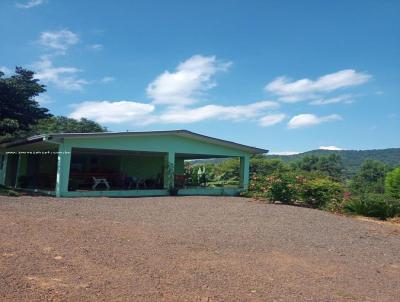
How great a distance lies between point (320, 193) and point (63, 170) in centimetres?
1005

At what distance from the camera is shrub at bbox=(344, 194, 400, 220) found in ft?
49.1

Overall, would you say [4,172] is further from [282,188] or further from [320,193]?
[320,193]

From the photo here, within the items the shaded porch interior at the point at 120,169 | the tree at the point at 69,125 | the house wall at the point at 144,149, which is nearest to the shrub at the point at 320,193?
the house wall at the point at 144,149

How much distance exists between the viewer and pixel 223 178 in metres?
32.9

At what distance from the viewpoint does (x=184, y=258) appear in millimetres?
Answer: 6719

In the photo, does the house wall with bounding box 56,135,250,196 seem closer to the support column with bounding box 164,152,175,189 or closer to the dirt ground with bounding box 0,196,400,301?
the support column with bounding box 164,152,175,189

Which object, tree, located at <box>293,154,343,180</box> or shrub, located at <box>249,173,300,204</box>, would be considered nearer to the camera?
shrub, located at <box>249,173,300,204</box>

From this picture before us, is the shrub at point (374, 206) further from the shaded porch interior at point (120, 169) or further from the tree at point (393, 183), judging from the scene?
the shaded porch interior at point (120, 169)

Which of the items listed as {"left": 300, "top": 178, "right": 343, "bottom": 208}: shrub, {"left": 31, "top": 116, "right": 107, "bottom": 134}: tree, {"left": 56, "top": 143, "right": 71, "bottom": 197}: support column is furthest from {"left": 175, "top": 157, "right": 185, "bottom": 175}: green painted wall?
{"left": 31, "top": 116, "right": 107, "bottom": 134}: tree

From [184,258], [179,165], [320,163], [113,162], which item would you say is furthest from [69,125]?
[184,258]

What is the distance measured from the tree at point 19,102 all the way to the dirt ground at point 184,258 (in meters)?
11.6

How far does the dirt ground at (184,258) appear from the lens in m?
5.10

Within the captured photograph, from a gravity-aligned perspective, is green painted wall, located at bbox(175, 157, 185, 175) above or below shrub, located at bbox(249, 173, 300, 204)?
above

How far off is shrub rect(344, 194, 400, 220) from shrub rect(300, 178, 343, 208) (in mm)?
814
